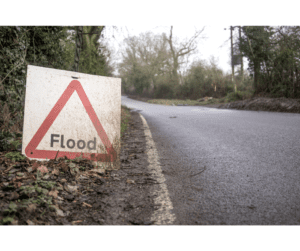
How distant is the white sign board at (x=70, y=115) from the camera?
104 inches

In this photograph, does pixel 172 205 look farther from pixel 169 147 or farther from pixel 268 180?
pixel 169 147

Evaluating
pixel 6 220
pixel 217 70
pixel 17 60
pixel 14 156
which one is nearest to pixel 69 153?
pixel 14 156

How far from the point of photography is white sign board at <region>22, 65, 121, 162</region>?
264 centimetres

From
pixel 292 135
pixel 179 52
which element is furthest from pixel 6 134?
pixel 179 52

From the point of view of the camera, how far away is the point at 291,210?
1.96m

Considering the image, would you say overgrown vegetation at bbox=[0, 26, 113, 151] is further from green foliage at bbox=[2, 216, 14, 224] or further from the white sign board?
green foliage at bbox=[2, 216, 14, 224]

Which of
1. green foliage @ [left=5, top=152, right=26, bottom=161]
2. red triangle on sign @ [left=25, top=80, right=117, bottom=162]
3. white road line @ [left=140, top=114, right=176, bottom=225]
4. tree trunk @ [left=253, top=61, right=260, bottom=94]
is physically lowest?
white road line @ [left=140, top=114, right=176, bottom=225]

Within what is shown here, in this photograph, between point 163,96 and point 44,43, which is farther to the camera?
point 163,96

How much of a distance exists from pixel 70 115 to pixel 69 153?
47 cm

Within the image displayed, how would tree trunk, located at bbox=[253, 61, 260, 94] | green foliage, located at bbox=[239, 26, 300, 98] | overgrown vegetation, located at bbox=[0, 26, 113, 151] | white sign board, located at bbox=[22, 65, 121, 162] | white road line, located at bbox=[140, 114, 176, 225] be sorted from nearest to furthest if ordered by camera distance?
white road line, located at bbox=[140, 114, 176, 225]
white sign board, located at bbox=[22, 65, 121, 162]
overgrown vegetation, located at bbox=[0, 26, 113, 151]
green foliage, located at bbox=[239, 26, 300, 98]
tree trunk, located at bbox=[253, 61, 260, 94]

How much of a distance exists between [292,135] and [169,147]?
107 inches

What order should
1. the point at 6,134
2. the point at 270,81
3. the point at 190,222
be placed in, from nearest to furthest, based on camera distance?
the point at 190,222, the point at 6,134, the point at 270,81

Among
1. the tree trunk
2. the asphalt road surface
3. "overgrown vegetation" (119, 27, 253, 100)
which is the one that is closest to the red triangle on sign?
the asphalt road surface

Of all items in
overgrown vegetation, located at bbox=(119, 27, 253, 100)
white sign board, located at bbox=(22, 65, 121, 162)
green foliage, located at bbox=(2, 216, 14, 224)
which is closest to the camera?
green foliage, located at bbox=(2, 216, 14, 224)
